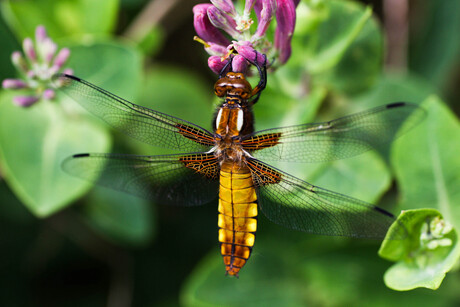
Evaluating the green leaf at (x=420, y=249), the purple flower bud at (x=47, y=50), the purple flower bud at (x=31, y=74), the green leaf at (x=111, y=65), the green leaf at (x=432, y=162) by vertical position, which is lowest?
the green leaf at (x=420, y=249)

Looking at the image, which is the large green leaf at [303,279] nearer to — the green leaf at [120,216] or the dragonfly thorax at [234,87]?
the green leaf at [120,216]

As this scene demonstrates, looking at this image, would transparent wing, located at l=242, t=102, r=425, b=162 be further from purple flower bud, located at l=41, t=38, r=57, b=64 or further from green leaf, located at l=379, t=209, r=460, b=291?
purple flower bud, located at l=41, t=38, r=57, b=64

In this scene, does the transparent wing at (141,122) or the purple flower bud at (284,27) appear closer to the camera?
the purple flower bud at (284,27)

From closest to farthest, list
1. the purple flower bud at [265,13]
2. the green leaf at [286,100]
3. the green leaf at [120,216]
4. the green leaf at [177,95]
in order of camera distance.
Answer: the purple flower bud at [265,13]
the green leaf at [286,100]
the green leaf at [120,216]
the green leaf at [177,95]

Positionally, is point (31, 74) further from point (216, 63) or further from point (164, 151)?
point (216, 63)

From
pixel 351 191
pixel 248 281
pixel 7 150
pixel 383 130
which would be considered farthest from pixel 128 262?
pixel 383 130

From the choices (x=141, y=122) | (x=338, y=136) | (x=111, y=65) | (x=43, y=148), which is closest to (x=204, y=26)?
(x=141, y=122)

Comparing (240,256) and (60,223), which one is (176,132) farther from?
(60,223)

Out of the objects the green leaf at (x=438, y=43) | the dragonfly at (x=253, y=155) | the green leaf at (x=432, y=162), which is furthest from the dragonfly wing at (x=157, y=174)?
the green leaf at (x=438, y=43)
